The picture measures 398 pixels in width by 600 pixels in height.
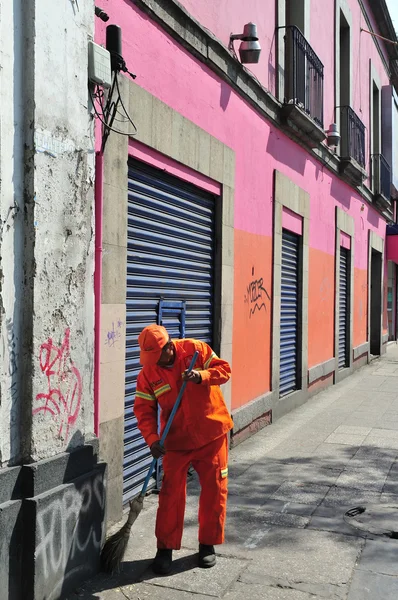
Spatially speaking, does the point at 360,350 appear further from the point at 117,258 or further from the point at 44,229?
the point at 44,229

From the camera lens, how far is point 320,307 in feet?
40.9

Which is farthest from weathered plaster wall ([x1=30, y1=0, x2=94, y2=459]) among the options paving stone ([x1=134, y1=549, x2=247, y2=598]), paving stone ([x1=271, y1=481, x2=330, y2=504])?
paving stone ([x1=271, y1=481, x2=330, y2=504])

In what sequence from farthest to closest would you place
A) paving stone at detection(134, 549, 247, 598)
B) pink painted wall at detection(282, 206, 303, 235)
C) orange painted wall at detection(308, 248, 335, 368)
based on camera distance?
orange painted wall at detection(308, 248, 335, 368) → pink painted wall at detection(282, 206, 303, 235) → paving stone at detection(134, 549, 247, 598)

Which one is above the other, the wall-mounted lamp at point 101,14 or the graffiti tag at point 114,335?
the wall-mounted lamp at point 101,14

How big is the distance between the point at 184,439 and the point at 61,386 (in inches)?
35.3

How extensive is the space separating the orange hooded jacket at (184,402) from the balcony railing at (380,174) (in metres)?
14.6

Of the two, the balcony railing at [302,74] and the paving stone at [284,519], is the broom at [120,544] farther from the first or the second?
the balcony railing at [302,74]

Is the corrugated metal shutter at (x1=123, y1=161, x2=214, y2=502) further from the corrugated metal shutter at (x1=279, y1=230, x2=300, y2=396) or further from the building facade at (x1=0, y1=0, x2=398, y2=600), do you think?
the corrugated metal shutter at (x1=279, y1=230, x2=300, y2=396)

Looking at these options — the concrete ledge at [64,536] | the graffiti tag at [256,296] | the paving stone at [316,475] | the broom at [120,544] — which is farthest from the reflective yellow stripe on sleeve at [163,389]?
the graffiti tag at [256,296]

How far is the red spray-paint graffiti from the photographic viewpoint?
152 inches

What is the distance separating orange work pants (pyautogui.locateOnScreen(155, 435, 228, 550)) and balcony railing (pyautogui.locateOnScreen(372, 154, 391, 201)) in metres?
14.8

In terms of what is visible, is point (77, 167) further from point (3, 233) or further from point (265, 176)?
point (265, 176)

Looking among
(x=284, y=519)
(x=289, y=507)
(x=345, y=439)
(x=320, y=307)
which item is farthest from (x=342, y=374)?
(x=284, y=519)

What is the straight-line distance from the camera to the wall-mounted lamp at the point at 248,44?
7.80 metres
